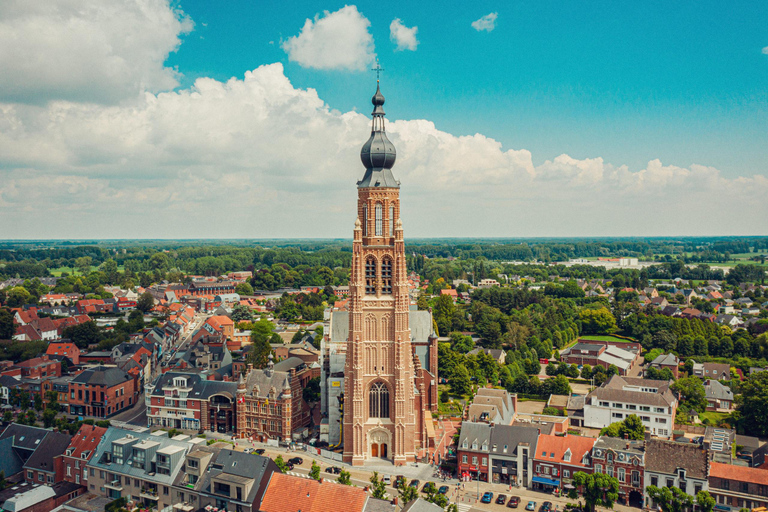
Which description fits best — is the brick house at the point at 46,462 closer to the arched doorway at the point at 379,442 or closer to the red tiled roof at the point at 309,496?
the red tiled roof at the point at 309,496

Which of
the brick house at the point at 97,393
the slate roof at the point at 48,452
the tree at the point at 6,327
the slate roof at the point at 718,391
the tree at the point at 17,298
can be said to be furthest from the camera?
the tree at the point at 17,298

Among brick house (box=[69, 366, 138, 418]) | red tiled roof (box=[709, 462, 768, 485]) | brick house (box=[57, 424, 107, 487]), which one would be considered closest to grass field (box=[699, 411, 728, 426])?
red tiled roof (box=[709, 462, 768, 485])

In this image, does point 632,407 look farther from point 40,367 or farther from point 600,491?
point 40,367

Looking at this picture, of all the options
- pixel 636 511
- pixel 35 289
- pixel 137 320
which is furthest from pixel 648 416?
pixel 35 289

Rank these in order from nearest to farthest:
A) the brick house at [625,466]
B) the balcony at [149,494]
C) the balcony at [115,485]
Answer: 1. the balcony at [149,494]
2. the brick house at [625,466]
3. the balcony at [115,485]

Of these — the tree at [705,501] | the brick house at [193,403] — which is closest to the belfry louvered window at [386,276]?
the brick house at [193,403]

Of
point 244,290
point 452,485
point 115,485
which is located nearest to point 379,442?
point 452,485
